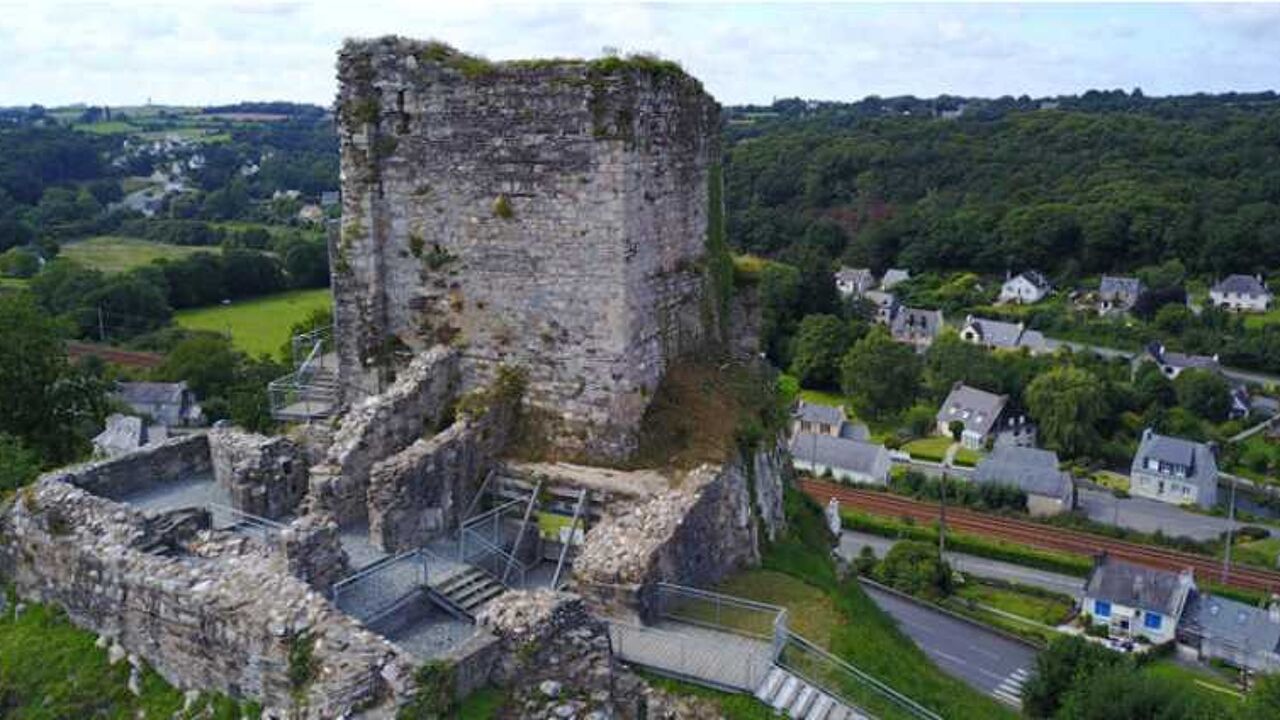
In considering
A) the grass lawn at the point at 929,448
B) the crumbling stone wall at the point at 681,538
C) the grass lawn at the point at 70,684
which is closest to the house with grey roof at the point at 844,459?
the grass lawn at the point at 929,448

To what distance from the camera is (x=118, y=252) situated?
104125 mm

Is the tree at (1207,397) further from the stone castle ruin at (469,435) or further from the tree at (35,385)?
the tree at (35,385)

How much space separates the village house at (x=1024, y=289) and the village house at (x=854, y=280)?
14.8 m

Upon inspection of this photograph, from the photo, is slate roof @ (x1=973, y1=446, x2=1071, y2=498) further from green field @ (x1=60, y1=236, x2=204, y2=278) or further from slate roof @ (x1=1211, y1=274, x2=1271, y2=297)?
green field @ (x1=60, y1=236, x2=204, y2=278)

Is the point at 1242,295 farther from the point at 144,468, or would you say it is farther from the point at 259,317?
the point at 144,468

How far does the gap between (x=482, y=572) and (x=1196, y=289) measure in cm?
11857

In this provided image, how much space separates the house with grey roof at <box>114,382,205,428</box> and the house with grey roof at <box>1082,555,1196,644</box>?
50.1 m

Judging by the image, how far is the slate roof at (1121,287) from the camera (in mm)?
109812

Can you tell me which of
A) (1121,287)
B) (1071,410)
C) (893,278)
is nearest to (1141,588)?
(1071,410)

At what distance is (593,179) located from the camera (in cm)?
1510

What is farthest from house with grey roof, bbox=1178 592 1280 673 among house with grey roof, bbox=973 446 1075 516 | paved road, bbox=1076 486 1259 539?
house with grey roof, bbox=973 446 1075 516

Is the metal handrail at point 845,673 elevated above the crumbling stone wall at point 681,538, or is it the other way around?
the crumbling stone wall at point 681,538

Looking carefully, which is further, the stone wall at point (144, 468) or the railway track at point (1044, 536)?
the railway track at point (1044, 536)

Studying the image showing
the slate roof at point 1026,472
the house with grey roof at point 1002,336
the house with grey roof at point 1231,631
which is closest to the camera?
the house with grey roof at point 1231,631
